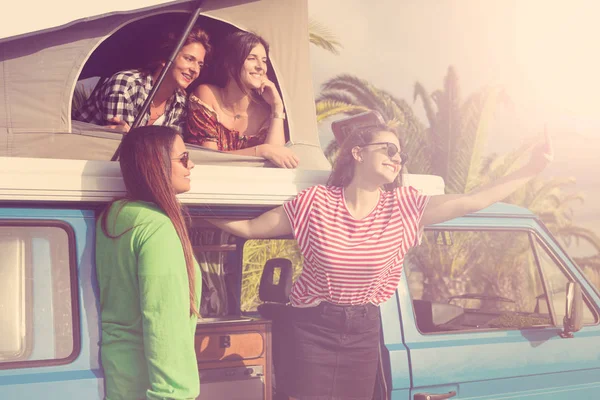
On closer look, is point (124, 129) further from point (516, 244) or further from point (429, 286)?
point (516, 244)

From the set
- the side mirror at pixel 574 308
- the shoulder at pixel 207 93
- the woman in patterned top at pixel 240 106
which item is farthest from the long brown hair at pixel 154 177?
the side mirror at pixel 574 308

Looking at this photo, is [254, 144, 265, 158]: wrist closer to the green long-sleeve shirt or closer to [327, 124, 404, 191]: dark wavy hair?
[327, 124, 404, 191]: dark wavy hair

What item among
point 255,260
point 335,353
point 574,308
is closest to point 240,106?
point 335,353

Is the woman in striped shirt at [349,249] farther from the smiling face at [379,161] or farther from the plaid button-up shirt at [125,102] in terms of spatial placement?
the plaid button-up shirt at [125,102]

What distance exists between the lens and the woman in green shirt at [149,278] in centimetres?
243

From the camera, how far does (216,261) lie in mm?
4098

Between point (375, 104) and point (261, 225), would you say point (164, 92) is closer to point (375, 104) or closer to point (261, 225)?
point (261, 225)

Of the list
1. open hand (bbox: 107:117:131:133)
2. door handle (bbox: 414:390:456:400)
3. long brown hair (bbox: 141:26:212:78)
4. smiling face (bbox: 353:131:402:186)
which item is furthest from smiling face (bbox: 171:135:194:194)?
door handle (bbox: 414:390:456:400)

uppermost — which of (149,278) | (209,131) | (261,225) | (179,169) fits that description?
(209,131)

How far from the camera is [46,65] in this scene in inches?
122

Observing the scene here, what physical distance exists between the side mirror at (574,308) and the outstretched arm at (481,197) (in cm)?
67

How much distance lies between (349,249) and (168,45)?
1.65 m

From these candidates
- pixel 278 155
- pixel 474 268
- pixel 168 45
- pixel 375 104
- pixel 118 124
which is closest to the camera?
pixel 278 155

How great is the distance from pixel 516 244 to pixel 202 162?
15498 mm
